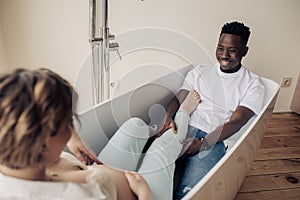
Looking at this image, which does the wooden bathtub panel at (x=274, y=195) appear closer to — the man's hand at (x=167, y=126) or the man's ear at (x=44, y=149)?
the man's hand at (x=167, y=126)

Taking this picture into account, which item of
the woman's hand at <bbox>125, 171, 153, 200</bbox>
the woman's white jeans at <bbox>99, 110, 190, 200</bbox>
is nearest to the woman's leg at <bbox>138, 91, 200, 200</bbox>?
the woman's white jeans at <bbox>99, 110, 190, 200</bbox>

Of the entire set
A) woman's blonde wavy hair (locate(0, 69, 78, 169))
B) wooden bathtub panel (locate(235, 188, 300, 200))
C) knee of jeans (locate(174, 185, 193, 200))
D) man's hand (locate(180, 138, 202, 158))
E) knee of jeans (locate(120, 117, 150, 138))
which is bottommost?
wooden bathtub panel (locate(235, 188, 300, 200))

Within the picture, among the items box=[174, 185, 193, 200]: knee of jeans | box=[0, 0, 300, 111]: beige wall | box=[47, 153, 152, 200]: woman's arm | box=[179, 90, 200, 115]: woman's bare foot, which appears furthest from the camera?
box=[0, 0, 300, 111]: beige wall

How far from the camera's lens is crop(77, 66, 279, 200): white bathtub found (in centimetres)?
96

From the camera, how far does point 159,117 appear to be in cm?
156

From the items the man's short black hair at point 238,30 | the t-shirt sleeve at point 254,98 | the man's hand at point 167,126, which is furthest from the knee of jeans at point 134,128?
the man's short black hair at point 238,30

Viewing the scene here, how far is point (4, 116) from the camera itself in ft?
1.61

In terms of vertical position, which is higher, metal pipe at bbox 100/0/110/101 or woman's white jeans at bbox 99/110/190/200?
metal pipe at bbox 100/0/110/101

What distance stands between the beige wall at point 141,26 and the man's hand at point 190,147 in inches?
36.1

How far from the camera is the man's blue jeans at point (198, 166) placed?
1145mm

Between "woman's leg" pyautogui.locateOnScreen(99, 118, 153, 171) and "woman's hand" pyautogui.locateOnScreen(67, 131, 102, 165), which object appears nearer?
"woman's hand" pyautogui.locateOnScreen(67, 131, 102, 165)

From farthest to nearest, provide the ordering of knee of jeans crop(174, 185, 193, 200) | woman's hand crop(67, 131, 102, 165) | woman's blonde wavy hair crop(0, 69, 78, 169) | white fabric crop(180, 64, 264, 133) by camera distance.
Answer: white fabric crop(180, 64, 264, 133) → knee of jeans crop(174, 185, 193, 200) → woman's hand crop(67, 131, 102, 165) → woman's blonde wavy hair crop(0, 69, 78, 169)

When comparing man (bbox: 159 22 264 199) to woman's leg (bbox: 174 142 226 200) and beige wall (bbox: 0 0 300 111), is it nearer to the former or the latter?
woman's leg (bbox: 174 142 226 200)

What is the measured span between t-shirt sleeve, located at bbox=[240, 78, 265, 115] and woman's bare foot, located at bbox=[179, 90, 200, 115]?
247 mm
